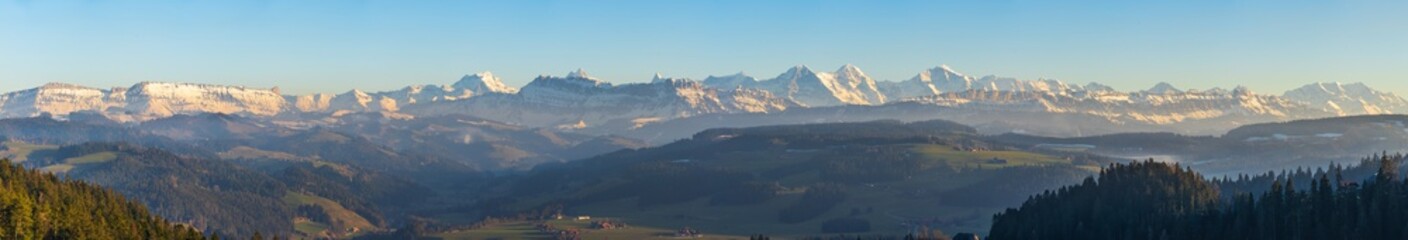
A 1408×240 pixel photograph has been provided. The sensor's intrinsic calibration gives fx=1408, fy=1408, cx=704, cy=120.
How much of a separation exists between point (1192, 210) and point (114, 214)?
5509 inches

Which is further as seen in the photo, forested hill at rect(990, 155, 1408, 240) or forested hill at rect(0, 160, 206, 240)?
forested hill at rect(990, 155, 1408, 240)

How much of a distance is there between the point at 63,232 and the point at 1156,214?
13245 centimetres

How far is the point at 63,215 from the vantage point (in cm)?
16262

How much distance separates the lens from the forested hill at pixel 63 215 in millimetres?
148125

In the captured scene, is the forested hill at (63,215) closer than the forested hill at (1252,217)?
Yes

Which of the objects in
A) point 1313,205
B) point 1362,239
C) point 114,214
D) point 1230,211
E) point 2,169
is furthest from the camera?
point 2,169

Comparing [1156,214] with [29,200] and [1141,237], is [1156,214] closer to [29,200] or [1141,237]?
[1141,237]

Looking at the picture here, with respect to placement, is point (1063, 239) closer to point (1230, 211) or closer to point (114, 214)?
point (1230, 211)

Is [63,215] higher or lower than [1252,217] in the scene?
lower

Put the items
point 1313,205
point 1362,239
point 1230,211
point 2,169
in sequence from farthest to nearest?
point 2,169 → point 1230,211 → point 1313,205 → point 1362,239

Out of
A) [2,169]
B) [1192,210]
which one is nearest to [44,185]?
[2,169]

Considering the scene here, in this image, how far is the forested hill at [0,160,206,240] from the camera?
148 m

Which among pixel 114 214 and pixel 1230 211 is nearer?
pixel 1230 211

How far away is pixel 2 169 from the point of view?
194125 millimetres
